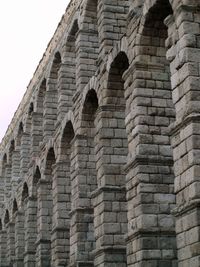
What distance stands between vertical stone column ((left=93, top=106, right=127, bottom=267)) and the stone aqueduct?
27 millimetres

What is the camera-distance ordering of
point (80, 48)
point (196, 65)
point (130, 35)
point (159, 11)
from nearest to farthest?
point (196, 65) < point (159, 11) < point (130, 35) < point (80, 48)

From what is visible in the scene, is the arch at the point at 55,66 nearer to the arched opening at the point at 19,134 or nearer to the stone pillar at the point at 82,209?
the stone pillar at the point at 82,209

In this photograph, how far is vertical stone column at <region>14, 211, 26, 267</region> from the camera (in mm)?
28281

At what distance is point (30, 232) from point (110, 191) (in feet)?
33.9

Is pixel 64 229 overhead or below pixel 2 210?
below

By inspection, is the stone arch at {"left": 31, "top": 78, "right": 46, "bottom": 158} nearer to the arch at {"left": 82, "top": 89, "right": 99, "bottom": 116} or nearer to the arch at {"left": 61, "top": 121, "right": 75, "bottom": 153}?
the arch at {"left": 61, "top": 121, "right": 75, "bottom": 153}

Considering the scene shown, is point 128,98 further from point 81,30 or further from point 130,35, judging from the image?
point 81,30

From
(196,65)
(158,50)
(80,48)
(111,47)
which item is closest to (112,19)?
(111,47)

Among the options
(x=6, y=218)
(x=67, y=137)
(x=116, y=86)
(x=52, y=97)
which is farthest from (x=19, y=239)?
(x=116, y=86)

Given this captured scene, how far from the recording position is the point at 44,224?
23453mm

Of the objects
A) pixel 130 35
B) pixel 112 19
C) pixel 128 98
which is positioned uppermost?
pixel 112 19

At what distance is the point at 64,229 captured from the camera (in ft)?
69.3

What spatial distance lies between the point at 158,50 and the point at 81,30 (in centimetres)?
666

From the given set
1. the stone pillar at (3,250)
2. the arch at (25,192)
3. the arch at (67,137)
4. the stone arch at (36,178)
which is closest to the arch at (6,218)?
the stone pillar at (3,250)
